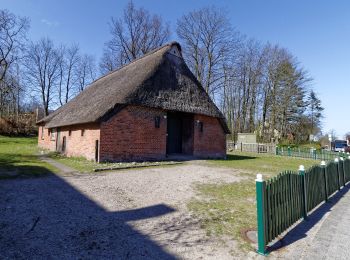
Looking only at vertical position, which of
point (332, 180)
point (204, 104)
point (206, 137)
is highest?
point (204, 104)

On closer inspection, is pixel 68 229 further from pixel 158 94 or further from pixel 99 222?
pixel 158 94

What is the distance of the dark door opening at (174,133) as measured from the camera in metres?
17.8

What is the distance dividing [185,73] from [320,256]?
52.3 ft

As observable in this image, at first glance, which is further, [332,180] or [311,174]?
[332,180]

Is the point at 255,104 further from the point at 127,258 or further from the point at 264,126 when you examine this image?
the point at 127,258

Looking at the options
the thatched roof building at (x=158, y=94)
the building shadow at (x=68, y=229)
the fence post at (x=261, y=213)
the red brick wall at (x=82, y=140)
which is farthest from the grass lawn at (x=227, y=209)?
the red brick wall at (x=82, y=140)

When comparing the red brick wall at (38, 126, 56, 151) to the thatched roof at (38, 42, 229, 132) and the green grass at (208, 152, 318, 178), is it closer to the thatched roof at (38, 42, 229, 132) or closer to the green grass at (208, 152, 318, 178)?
the thatched roof at (38, 42, 229, 132)

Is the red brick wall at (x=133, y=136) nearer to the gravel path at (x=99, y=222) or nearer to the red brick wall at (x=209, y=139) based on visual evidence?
the red brick wall at (x=209, y=139)

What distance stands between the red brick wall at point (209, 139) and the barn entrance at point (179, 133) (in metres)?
0.42

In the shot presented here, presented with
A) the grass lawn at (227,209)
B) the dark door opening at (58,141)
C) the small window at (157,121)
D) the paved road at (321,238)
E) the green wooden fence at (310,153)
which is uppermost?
the small window at (157,121)

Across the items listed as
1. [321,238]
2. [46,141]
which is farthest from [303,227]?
[46,141]

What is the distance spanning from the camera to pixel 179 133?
18500 millimetres

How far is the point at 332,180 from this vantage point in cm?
895

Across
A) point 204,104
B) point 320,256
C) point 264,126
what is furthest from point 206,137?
point 264,126
